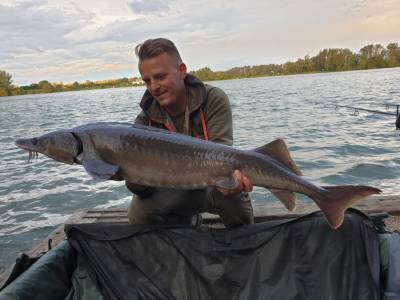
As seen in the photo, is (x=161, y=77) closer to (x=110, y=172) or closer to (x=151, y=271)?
(x=110, y=172)

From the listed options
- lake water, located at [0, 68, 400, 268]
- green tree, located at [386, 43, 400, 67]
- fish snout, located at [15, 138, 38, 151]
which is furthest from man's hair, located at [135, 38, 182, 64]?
green tree, located at [386, 43, 400, 67]

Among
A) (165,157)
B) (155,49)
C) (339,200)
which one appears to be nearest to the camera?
(339,200)

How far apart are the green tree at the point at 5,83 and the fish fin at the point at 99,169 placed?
320ft

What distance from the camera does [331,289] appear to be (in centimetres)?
283

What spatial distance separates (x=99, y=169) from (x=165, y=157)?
44 centimetres

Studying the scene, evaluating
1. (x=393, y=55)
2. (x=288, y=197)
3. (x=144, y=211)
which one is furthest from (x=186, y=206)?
(x=393, y=55)

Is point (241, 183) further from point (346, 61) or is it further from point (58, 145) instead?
point (346, 61)

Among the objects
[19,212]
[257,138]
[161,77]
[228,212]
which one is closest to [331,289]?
[228,212]

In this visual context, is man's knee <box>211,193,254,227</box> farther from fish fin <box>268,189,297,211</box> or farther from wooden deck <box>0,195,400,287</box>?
wooden deck <box>0,195,400,287</box>

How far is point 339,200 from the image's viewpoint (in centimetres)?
250

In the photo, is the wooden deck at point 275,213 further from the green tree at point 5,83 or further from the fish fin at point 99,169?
the green tree at point 5,83

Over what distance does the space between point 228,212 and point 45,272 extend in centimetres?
142

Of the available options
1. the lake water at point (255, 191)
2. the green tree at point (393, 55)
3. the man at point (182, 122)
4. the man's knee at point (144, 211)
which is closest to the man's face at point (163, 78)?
the man at point (182, 122)

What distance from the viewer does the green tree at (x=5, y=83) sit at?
90.1 meters
